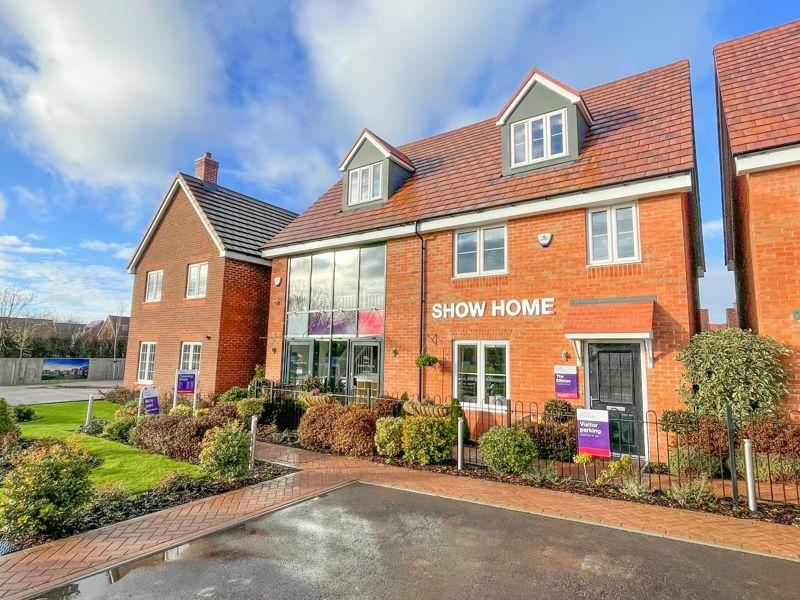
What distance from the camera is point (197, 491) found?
7.32 metres

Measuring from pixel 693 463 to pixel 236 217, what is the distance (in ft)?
61.0

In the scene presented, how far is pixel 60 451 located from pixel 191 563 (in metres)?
2.96

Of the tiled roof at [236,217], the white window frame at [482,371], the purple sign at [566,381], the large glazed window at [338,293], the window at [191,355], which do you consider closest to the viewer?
the purple sign at [566,381]

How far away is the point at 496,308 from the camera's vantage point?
11.7m

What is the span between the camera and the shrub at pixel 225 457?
780cm

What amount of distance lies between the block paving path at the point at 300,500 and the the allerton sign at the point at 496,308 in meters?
4.72

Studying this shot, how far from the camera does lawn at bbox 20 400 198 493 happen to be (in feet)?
26.5

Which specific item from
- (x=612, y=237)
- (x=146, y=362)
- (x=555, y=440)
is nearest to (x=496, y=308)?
(x=612, y=237)

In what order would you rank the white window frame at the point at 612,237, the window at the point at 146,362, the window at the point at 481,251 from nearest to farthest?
the white window frame at the point at 612,237 → the window at the point at 481,251 → the window at the point at 146,362

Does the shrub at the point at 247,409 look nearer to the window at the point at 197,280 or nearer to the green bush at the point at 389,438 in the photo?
the green bush at the point at 389,438

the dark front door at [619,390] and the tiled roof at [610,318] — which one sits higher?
the tiled roof at [610,318]

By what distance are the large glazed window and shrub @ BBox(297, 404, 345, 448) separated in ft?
11.5

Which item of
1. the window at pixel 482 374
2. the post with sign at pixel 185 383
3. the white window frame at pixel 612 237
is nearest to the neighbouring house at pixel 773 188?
the white window frame at pixel 612 237

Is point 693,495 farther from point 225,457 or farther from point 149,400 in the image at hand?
point 149,400
